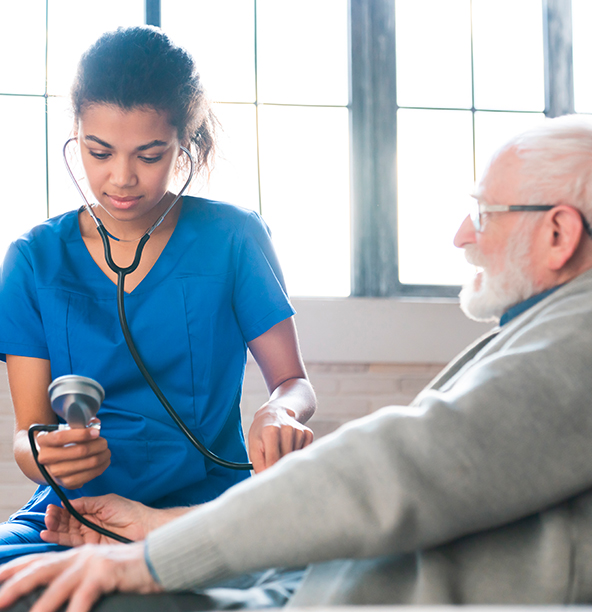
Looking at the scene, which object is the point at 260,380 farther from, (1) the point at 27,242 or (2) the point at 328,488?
(2) the point at 328,488

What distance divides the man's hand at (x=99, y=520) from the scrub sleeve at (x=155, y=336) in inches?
3.0

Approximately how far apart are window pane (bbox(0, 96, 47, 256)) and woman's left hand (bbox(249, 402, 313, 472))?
57.1 inches

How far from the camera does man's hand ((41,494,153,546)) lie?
3.21 feet

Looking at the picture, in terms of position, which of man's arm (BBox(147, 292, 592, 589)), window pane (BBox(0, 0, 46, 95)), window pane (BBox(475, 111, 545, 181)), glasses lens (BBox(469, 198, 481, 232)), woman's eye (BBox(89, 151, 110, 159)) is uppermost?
window pane (BBox(0, 0, 46, 95))

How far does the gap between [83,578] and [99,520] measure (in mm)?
395

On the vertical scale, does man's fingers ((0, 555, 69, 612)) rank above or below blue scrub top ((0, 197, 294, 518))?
below

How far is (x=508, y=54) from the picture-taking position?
2.33 m

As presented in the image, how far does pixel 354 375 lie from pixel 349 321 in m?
0.18

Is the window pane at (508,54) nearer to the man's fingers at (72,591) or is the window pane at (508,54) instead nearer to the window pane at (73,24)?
the window pane at (73,24)

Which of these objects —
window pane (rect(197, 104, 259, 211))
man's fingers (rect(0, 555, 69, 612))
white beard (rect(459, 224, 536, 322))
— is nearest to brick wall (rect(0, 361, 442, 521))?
window pane (rect(197, 104, 259, 211))

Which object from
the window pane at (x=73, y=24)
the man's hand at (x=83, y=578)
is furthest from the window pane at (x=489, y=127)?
the man's hand at (x=83, y=578)

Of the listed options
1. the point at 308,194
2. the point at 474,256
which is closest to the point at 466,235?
the point at 474,256

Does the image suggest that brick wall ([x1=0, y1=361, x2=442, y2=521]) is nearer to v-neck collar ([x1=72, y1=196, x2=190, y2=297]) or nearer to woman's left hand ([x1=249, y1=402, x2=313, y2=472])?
v-neck collar ([x1=72, y1=196, x2=190, y2=297])

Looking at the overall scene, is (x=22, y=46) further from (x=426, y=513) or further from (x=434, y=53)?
(x=426, y=513)
